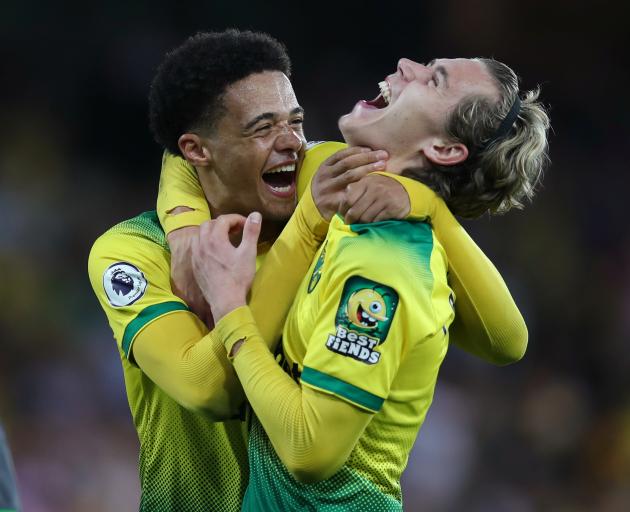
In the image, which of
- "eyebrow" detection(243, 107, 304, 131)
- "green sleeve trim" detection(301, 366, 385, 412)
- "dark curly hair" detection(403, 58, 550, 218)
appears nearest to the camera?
"green sleeve trim" detection(301, 366, 385, 412)

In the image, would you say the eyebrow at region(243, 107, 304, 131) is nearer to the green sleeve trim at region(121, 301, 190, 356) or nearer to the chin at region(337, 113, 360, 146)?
the chin at region(337, 113, 360, 146)

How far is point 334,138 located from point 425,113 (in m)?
4.81

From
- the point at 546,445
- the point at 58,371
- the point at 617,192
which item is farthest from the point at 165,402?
the point at 617,192

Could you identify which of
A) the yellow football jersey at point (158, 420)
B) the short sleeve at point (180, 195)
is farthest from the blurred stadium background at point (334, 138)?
the short sleeve at point (180, 195)

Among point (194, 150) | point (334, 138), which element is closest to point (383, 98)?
point (194, 150)

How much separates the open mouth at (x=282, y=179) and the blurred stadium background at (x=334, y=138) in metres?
3.15

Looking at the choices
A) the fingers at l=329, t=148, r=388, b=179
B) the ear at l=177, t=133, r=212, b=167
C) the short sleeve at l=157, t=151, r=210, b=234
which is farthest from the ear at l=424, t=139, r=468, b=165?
the ear at l=177, t=133, r=212, b=167

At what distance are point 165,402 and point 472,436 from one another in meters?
3.87

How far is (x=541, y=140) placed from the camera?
2609mm

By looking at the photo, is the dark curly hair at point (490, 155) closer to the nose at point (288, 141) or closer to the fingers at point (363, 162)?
the fingers at point (363, 162)

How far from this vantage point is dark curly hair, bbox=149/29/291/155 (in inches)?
121

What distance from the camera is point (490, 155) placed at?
2562 mm

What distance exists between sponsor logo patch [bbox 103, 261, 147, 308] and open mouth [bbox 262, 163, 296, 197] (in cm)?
54

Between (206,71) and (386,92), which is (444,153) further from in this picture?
(206,71)
